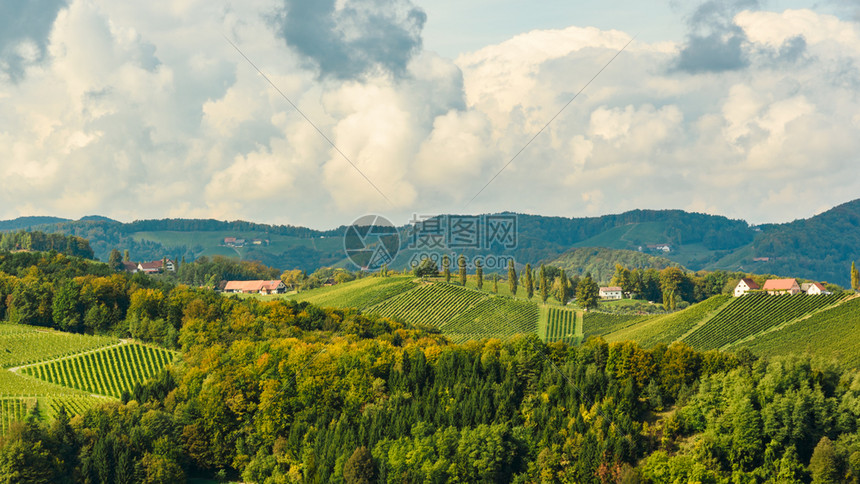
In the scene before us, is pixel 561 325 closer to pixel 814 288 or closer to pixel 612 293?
pixel 814 288

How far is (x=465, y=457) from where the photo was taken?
63000 millimetres

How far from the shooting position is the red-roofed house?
138925 mm

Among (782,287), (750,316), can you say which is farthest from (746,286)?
(750,316)

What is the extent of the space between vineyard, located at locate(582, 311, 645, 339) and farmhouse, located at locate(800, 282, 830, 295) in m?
28.9

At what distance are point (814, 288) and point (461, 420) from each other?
9372cm

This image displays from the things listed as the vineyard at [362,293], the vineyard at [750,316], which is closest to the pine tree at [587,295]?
the vineyard at [362,293]

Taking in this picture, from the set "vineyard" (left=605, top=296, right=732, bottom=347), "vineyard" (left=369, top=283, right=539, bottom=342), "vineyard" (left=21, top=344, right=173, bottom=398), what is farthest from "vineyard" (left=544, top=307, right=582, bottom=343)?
"vineyard" (left=21, top=344, right=173, bottom=398)

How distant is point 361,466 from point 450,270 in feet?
367

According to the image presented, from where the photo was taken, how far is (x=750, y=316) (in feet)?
389

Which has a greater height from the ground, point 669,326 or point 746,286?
point 746,286

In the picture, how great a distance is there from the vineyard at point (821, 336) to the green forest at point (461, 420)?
19.3 meters

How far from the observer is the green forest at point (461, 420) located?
201 ft

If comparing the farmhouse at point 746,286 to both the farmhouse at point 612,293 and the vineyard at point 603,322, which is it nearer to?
the vineyard at point 603,322

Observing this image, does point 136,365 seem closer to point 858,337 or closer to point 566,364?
point 566,364
